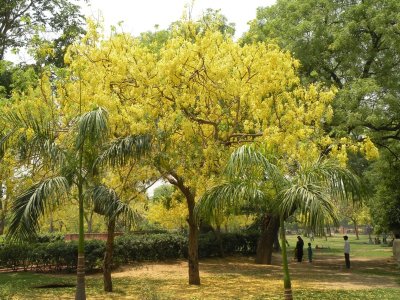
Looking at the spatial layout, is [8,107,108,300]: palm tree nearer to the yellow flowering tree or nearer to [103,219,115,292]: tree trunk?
the yellow flowering tree

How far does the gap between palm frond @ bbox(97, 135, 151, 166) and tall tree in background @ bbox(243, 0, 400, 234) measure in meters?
8.62

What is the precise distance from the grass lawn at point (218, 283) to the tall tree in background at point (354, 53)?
5.29 metres

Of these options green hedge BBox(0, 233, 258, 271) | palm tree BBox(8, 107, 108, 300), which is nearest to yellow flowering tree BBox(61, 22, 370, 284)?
palm tree BBox(8, 107, 108, 300)

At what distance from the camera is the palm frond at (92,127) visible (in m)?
8.98

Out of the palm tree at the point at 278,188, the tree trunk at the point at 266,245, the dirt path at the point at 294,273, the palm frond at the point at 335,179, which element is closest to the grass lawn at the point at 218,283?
the dirt path at the point at 294,273

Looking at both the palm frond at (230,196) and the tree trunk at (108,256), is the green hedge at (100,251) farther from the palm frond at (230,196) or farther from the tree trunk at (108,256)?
the palm frond at (230,196)

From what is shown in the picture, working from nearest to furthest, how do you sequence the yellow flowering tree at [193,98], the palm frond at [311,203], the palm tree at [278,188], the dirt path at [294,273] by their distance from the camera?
the palm frond at [311,203], the palm tree at [278,188], the yellow flowering tree at [193,98], the dirt path at [294,273]

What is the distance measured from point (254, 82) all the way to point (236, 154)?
200 inches

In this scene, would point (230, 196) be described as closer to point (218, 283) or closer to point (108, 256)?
point (108, 256)

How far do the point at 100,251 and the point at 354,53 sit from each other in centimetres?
1261

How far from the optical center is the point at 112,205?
10.1 m

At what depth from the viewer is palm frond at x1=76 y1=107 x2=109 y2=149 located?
898 cm

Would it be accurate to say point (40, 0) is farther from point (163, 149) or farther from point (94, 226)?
point (94, 226)

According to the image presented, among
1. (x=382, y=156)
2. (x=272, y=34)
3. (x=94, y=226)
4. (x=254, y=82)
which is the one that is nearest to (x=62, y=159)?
(x=254, y=82)
